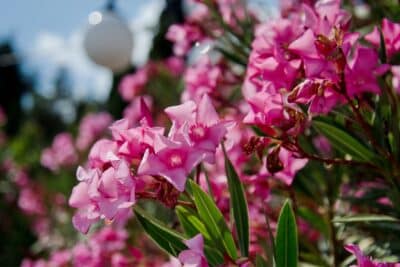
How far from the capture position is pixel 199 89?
4.36ft

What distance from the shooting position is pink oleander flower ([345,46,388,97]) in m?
0.88

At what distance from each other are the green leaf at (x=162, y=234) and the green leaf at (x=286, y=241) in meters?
0.11

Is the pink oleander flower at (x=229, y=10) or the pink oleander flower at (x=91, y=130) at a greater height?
the pink oleander flower at (x=229, y=10)

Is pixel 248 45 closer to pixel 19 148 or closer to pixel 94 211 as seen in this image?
pixel 94 211

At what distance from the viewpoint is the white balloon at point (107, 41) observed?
2199 millimetres

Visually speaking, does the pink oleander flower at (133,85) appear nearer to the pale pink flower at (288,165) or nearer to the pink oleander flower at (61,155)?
the pink oleander flower at (61,155)

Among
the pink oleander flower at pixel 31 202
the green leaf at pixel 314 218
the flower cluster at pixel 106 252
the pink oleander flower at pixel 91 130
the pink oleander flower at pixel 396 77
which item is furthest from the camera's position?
the pink oleander flower at pixel 31 202

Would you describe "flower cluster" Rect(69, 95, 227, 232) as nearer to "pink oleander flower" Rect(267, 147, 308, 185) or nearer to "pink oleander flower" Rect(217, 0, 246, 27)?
"pink oleander flower" Rect(267, 147, 308, 185)

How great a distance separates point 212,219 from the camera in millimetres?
805

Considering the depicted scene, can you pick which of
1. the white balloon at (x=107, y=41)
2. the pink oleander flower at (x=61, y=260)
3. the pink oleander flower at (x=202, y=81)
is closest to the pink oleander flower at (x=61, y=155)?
the white balloon at (x=107, y=41)

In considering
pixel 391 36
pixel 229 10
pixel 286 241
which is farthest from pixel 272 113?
pixel 229 10

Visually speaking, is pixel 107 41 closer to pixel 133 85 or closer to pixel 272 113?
pixel 133 85

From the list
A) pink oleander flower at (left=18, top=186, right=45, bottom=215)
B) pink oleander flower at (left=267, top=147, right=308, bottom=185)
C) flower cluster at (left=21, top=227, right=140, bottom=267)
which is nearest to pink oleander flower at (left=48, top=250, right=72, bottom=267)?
flower cluster at (left=21, top=227, right=140, bottom=267)

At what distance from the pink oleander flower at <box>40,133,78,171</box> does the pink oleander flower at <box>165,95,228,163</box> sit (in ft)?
11.5
